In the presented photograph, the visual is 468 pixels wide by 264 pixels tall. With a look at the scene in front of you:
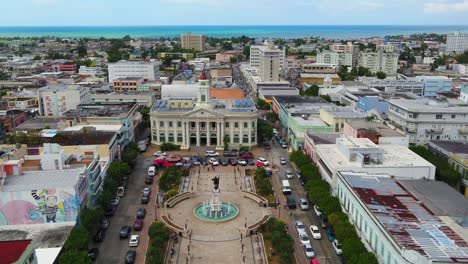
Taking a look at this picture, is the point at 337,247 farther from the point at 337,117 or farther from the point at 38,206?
the point at 337,117

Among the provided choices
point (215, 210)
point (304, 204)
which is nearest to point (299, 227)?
point (304, 204)

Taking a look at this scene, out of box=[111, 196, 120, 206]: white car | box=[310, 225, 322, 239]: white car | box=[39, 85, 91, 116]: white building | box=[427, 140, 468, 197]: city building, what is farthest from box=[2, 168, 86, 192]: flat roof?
box=[39, 85, 91, 116]: white building

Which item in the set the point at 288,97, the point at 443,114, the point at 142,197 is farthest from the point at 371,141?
the point at 288,97

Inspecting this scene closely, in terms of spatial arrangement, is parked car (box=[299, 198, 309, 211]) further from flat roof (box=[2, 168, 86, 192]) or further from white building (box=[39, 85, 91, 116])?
white building (box=[39, 85, 91, 116])

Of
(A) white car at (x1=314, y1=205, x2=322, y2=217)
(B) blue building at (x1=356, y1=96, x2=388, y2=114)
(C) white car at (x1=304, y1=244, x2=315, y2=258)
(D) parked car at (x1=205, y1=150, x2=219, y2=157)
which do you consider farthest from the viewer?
(B) blue building at (x1=356, y1=96, x2=388, y2=114)

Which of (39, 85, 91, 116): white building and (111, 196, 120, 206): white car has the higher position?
(39, 85, 91, 116): white building

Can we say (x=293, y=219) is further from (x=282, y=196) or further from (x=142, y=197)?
(x=142, y=197)

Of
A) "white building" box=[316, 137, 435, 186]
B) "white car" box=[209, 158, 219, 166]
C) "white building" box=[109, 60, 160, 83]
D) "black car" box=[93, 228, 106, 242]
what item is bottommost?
"black car" box=[93, 228, 106, 242]

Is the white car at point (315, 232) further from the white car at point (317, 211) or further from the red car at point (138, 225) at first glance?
the red car at point (138, 225)
